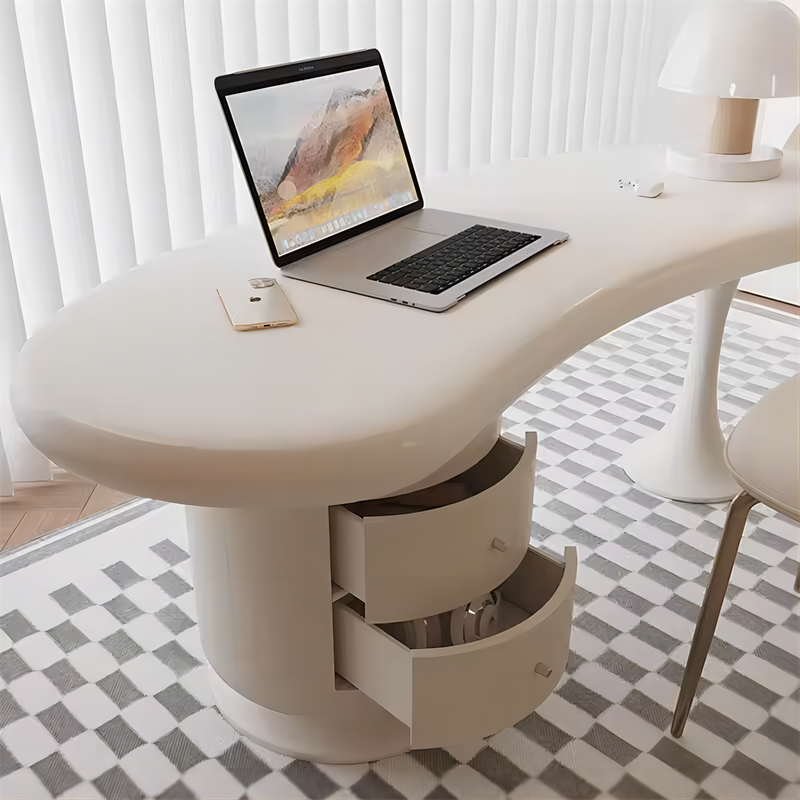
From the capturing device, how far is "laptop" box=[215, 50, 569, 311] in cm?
109

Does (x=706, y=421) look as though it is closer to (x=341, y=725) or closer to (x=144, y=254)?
(x=341, y=725)

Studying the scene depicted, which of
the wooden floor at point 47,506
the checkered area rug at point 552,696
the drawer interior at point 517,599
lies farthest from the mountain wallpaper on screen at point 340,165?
the wooden floor at point 47,506

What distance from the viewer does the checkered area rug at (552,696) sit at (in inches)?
47.1

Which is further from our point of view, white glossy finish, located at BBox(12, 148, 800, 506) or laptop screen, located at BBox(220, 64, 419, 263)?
laptop screen, located at BBox(220, 64, 419, 263)

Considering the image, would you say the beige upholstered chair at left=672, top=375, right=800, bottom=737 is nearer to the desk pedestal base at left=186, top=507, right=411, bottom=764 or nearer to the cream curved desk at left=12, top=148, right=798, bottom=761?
the cream curved desk at left=12, top=148, right=798, bottom=761

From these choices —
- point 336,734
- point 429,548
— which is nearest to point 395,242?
point 429,548

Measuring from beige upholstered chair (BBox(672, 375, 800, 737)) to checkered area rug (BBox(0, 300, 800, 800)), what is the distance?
122mm

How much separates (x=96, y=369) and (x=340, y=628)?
17.1 inches

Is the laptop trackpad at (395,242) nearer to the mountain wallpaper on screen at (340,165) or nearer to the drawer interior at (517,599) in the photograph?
the mountain wallpaper on screen at (340,165)

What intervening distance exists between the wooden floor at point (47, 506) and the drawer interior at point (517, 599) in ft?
2.78

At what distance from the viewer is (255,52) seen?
189 cm

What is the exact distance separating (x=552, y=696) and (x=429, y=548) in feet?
1.54

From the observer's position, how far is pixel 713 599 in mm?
1160

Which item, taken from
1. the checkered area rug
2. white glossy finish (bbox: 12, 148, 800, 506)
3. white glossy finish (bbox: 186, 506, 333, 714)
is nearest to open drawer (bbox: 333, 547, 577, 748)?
white glossy finish (bbox: 186, 506, 333, 714)
